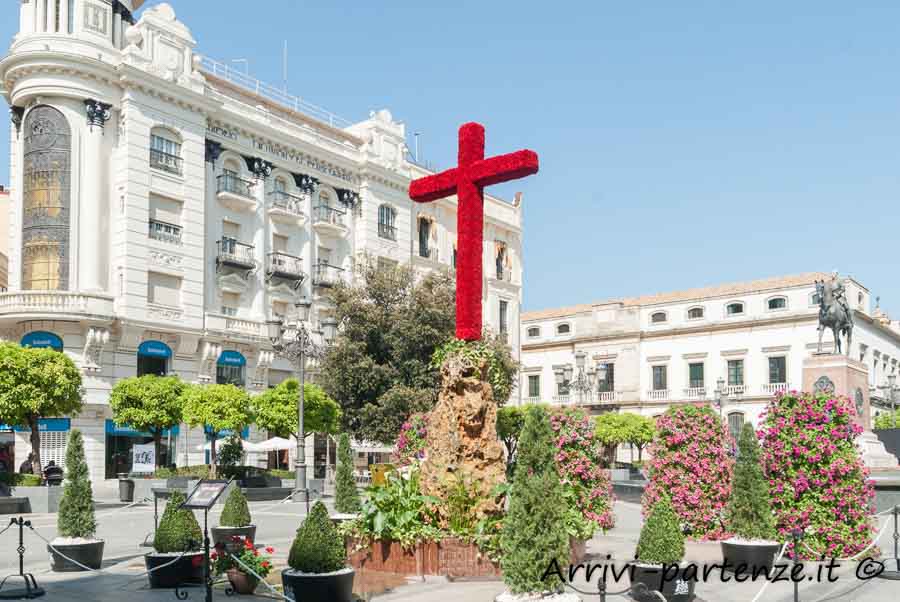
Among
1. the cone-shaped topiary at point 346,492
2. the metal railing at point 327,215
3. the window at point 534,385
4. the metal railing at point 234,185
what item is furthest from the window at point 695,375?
the cone-shaped topiary at point 346,492

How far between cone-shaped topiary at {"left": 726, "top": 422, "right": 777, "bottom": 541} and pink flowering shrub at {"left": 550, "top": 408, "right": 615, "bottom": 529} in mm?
2738

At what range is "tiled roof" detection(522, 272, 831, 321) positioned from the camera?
56.6 meters

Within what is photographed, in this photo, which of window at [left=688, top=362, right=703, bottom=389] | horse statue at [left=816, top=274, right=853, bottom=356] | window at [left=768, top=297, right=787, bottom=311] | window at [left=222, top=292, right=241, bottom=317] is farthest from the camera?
window at [left=688, top=362, right=703, bottom=389]

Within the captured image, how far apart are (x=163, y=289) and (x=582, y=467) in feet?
79.1

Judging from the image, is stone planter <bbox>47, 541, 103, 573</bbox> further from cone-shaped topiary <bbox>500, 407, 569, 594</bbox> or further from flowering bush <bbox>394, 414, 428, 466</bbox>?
flowering bush <bbox>394, 414, 428, 466</bbox>

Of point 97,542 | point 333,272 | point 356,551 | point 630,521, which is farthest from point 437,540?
point 333,272

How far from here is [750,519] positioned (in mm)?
12492

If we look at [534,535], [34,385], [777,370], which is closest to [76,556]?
[534,535]

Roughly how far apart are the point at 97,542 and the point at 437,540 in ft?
16.8

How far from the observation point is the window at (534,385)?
220 feet

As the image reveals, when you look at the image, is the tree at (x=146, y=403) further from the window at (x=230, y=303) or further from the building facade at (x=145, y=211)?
the window at (x=230, y=303)

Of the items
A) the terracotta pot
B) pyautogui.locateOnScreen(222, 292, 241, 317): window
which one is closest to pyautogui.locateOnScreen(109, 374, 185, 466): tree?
pyautogui.locateOnScreen(222, 292, 241, 317): window

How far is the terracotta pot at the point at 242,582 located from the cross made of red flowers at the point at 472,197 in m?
4.50

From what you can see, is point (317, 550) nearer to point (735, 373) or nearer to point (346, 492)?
point (346, 492)
